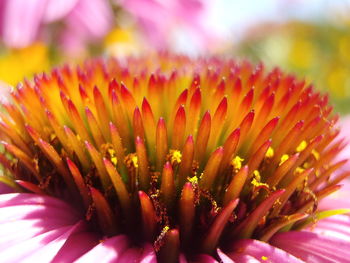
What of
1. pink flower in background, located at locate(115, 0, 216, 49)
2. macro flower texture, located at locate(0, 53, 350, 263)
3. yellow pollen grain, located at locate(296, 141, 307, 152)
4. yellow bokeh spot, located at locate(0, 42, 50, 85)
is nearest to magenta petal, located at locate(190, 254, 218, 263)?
macro flower texture, located at locate(0, 53, 350, 263)

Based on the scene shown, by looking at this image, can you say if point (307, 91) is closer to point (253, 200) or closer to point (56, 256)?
point (253, 200)

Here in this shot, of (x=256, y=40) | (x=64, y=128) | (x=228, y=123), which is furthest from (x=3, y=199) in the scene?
(x=256, y=40)

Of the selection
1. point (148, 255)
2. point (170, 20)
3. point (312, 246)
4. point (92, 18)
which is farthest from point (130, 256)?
point (170, 20)

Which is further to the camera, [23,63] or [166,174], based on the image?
[23,63]

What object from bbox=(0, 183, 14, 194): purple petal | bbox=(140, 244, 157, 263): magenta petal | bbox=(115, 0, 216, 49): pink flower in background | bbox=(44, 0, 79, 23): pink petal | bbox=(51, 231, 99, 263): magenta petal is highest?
bbox=(115, 0, 216, 49): pink flower in background

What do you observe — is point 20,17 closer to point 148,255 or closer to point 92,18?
point 92,18

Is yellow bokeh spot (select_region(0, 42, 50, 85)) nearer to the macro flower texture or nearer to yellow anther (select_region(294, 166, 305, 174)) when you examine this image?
the macro flower texture
